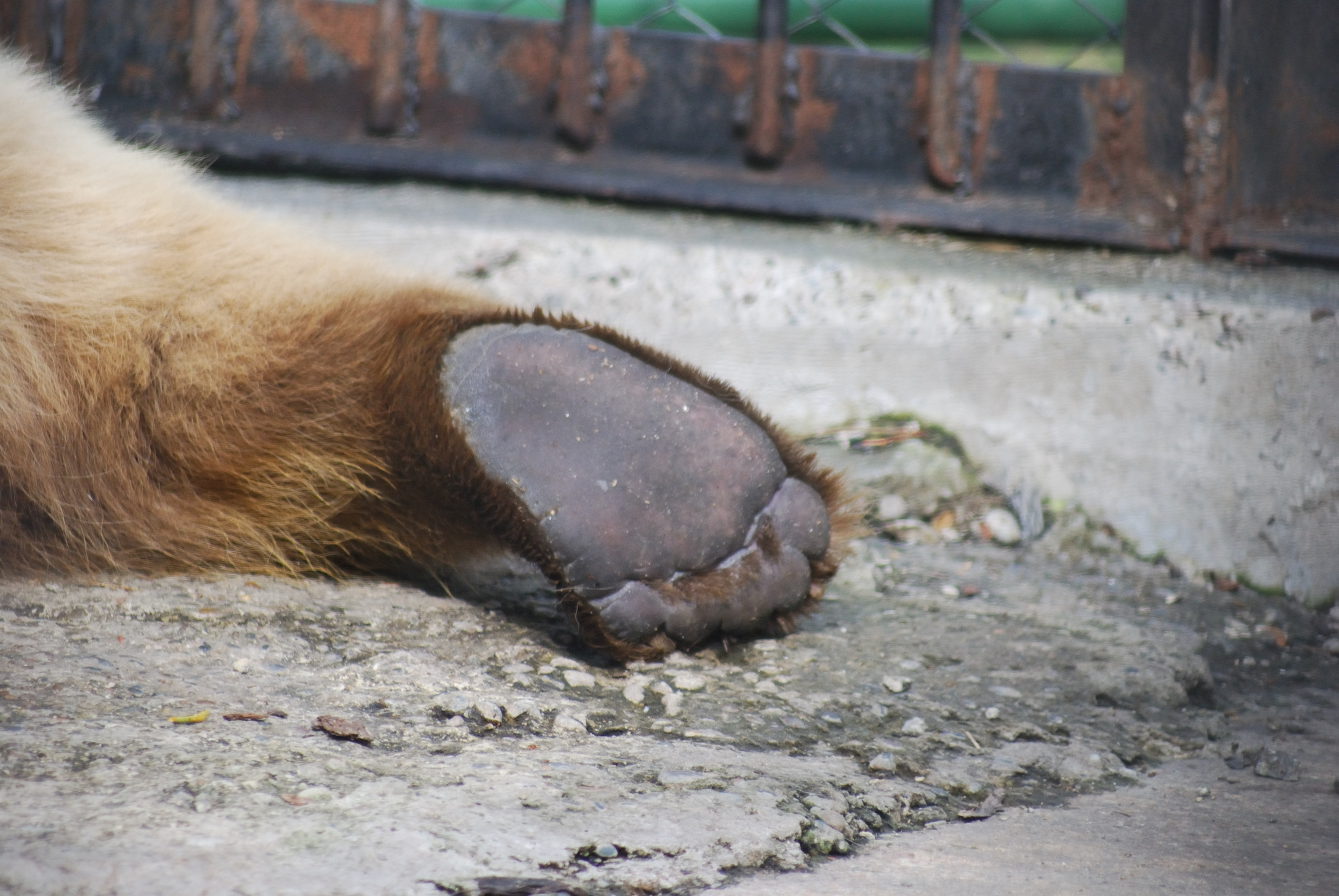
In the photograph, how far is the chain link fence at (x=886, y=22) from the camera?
2.09 metres

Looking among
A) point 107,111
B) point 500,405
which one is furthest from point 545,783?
point 107,111

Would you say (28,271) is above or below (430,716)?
above

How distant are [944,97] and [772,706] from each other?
4.22 ft

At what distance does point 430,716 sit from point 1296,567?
1.32m

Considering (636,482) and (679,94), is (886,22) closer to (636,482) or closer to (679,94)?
(679,94)

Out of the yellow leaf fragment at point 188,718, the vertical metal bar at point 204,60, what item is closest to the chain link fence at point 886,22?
the vertical metal bar at point 204,60

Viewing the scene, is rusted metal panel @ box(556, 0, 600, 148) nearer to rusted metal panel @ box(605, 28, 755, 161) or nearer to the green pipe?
rusted metal panel @ box(605, 28, 755, 161)

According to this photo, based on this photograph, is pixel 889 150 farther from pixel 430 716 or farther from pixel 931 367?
pixel 430 716

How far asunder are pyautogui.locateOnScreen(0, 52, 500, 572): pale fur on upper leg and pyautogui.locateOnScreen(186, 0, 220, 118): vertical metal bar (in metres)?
0.67

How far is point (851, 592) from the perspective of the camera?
1544 mm

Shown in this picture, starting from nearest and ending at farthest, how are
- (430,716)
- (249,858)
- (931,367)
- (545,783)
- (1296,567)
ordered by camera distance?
(249,858)
(545,783)
(430,716)
(1296,567)
(931,367)

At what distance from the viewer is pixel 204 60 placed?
203 centimetres

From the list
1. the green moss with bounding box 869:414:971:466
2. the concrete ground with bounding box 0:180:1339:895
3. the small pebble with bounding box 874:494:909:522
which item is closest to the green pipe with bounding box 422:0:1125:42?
Result: the concrete ground with bounding box 0:180:1339:895

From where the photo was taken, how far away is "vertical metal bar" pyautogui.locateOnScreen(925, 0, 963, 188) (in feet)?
6.48
